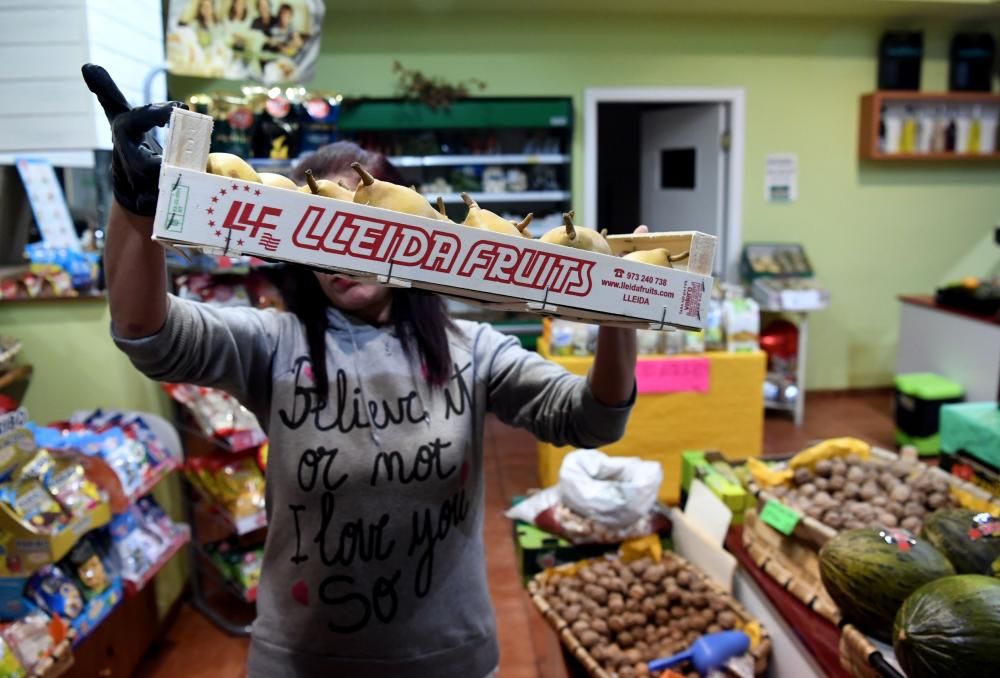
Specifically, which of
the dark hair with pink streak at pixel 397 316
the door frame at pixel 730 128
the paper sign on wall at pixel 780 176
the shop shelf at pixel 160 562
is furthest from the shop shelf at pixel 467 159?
the dark hair with pink streak at pixel 397 316

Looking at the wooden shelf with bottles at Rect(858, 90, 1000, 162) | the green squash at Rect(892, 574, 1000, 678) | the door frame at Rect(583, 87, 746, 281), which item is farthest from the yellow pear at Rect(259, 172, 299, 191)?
the wooden shelf with bottles at Rect(858, 90, 1000, 162)

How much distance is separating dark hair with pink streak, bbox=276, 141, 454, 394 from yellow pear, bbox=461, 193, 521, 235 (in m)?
0.33

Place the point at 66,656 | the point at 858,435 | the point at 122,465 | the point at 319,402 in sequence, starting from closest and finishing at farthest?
the point at 319,402 < the point at 66,656 < the point at 122,465 < the point at 858,435

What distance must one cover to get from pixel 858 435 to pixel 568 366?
246cm

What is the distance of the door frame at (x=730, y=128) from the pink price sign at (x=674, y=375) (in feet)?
7.01

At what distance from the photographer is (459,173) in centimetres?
→ 513

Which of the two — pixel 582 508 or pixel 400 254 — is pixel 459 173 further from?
pixel 400 254

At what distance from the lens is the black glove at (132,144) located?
768 millimetres

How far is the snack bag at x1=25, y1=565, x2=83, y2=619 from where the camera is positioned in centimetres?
194

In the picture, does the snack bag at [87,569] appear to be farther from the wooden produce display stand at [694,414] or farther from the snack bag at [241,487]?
the wooden produce display stand at [694,414]

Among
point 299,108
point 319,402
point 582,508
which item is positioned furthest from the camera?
point 299,108

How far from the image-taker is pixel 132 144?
2.53ft

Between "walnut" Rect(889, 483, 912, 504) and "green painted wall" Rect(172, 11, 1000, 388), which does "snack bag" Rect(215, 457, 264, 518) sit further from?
"green painted wall" Rect(172, 11, 1000, 388)

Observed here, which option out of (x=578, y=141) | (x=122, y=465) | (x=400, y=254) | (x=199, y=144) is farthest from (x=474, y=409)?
(x=578, y=141)
